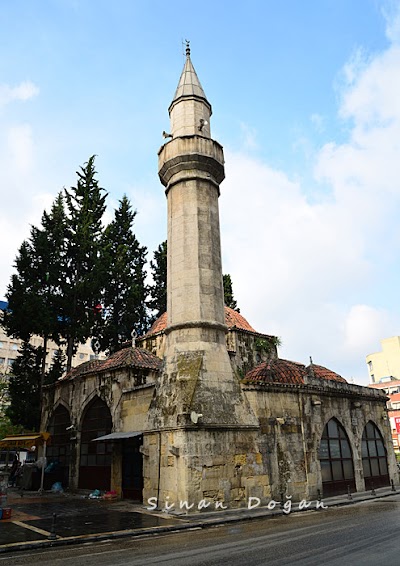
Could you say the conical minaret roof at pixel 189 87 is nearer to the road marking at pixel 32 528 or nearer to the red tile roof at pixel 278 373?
the red tile roof at pixel 278 373

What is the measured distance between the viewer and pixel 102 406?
1950 centimetres

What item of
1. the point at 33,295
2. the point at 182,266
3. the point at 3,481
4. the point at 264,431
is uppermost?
the point at 33,295

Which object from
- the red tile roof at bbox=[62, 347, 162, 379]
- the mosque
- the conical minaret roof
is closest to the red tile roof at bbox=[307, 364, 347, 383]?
the mosque

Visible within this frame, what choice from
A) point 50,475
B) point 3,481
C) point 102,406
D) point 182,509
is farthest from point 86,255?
point 182,509

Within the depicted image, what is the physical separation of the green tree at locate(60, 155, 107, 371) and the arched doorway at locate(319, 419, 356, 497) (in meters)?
15.3

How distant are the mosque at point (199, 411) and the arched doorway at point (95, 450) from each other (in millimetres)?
46

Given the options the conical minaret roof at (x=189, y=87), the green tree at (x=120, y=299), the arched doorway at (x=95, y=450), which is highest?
the conical minaret roof at (x=189, y=87)

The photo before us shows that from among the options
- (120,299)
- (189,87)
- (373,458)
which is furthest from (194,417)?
(120,299)

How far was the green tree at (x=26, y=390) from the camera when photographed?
2497 centimetres

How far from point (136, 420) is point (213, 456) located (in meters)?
4.65

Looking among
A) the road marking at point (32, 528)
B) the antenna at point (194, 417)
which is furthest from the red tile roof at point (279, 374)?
the road marking at point (32, 528)

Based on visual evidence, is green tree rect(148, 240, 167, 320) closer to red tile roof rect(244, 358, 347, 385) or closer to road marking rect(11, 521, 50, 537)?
red tile roof rect(244, 358, 347, 385)

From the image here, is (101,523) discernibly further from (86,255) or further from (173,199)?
(86,255)

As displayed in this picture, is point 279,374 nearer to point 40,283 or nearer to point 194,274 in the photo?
point 194,274
